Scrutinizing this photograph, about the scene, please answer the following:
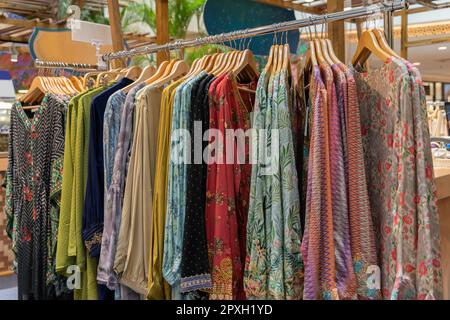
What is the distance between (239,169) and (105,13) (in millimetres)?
5564

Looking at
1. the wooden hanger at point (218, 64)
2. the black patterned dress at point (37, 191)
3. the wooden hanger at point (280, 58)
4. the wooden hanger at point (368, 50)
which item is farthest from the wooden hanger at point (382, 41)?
the black patterned dress at point (37, 191)

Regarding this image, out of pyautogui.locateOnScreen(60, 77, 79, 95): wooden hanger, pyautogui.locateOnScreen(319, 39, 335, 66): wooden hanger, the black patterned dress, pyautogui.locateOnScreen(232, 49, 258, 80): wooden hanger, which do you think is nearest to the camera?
pyautogui.locateOnScreen(319, 39, 335, 66): wooden hanger

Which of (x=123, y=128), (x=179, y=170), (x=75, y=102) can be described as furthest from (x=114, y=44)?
(x=179, y=170)

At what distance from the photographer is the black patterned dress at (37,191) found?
211 cm

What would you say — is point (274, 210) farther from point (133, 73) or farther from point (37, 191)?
point (37, 191)

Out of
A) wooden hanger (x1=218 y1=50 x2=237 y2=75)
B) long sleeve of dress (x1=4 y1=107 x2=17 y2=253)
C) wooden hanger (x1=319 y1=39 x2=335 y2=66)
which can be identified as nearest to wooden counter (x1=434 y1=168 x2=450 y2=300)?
wooden hanger (x1=319 y1=39 x2=335 y2=66)

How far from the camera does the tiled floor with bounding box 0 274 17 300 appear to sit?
356 centimetres

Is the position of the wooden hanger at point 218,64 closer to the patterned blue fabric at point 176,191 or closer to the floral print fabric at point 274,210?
the patterned blue fabric at point 176,191

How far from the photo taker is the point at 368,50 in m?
1.52

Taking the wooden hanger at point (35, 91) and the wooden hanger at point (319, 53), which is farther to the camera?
the wooden hanger at point (35, 91)

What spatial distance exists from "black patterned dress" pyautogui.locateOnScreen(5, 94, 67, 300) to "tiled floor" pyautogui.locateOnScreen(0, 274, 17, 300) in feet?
4.55

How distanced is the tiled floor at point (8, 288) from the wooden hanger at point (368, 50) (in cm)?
316

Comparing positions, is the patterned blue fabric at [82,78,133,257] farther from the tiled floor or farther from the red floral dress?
the tiled floor

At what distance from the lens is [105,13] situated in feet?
21.2
